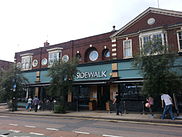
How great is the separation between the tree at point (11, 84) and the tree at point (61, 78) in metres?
5.70

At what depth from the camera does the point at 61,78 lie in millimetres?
16094

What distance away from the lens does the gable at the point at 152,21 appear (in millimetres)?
15602

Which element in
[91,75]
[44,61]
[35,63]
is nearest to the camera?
[91,75]

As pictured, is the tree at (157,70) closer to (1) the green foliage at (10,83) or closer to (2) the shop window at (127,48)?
(2) the shop window at (127,48)

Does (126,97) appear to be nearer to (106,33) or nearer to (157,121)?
(157,121)

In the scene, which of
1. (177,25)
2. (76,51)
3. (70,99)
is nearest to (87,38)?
(76,51)

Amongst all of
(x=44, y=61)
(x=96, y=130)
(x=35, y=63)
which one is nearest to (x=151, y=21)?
(x=96, y=130)

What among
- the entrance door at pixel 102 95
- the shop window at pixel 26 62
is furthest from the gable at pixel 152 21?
the shop window at pixel 26 62

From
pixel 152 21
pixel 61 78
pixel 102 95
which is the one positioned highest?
pixel 152 21

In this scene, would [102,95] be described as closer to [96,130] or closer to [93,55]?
[93,55]

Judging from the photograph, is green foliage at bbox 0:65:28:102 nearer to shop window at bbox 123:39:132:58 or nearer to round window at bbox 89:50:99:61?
round window at bbox 89:50:99:61

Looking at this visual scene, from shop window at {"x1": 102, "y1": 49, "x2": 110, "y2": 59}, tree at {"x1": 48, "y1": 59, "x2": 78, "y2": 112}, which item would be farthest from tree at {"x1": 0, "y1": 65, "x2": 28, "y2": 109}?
shop window at {"x1": 102, "y1": 49, "x2": 110, "y2": 59}

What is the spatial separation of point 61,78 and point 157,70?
8.99m

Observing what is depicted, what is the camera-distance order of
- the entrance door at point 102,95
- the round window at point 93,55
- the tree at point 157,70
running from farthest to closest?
1. the round window at point 93,55
2. the entrance door at point 102,95
3. the tree at point 157,70
